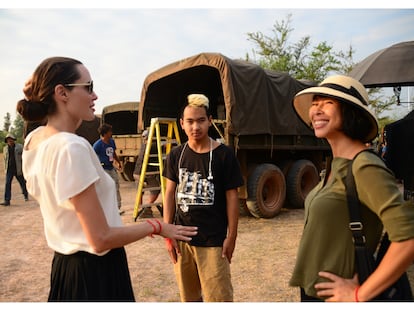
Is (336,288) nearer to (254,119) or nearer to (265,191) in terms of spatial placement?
(254,119)

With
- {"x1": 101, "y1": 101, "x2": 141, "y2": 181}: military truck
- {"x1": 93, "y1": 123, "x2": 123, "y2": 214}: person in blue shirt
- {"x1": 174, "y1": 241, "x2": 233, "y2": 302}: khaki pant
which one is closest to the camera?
{"x1": 174, "y1": 241, "x2": 233, "y2": 302}: khaki pant

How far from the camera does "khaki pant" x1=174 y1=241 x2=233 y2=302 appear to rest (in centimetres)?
246

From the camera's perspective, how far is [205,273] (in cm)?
249

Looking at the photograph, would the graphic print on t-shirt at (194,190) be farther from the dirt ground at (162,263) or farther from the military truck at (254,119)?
the military truck at (254,119)

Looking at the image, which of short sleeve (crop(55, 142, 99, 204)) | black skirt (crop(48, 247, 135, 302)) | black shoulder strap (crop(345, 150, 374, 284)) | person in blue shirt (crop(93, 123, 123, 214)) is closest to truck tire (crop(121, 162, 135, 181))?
person in blue shirt (crop(93, 123, 123, 214))

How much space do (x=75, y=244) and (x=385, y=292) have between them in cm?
123

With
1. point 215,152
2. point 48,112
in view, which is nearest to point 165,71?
point 215,152

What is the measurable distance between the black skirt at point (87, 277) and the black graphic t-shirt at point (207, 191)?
0.99m

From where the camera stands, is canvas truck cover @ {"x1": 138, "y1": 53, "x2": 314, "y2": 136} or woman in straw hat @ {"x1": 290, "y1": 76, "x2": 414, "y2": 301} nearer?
woman in straw hat @ {"x1": 290, "y1": 76, "x2": 414, "y2": 301}

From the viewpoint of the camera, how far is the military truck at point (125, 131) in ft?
27.0

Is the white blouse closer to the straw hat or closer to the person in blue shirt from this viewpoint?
the straw hat

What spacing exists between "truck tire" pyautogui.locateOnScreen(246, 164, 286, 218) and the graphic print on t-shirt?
4174mm

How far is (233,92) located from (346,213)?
15.7 ft

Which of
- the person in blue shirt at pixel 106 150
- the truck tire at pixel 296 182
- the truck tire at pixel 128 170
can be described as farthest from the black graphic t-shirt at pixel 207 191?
the truck tire at pixel 128 170
